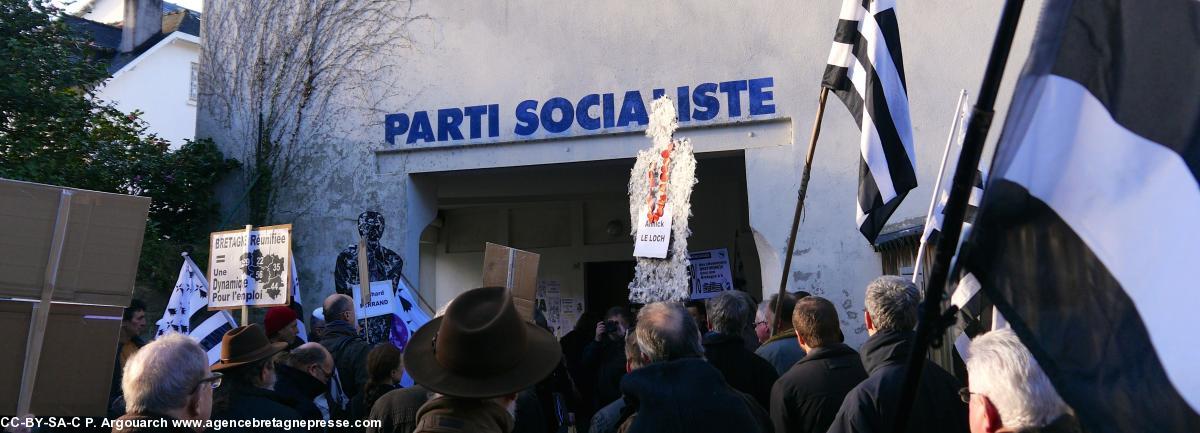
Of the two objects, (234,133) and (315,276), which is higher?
(234,133)

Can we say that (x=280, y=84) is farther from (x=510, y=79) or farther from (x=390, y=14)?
(x=510, y=79)

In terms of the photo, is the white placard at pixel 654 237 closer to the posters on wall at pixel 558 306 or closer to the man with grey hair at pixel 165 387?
the man with grey hair at pixel 165 387

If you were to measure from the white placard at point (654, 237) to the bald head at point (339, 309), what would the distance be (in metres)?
2.24

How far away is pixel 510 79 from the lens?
10.5 meters

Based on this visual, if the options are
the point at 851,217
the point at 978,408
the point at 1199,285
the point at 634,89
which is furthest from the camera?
the point at 634,89

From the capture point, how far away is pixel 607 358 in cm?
673

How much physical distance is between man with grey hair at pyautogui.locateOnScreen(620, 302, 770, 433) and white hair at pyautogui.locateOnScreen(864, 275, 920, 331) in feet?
2.59

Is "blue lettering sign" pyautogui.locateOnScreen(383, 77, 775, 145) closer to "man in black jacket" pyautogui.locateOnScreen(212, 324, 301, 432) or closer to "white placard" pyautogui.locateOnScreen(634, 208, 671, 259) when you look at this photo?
"white placard" pyautogui.locateOnScreen(634, 208, 671, 259)

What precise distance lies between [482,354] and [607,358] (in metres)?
4.17

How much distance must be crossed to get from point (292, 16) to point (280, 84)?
90 cm

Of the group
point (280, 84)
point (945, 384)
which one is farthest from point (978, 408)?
point (280, 84)

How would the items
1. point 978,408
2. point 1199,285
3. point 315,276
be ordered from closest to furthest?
point 1199,285 < point 978,408 < point 315,276

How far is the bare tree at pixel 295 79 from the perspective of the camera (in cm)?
1120

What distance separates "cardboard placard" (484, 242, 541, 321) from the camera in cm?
693
